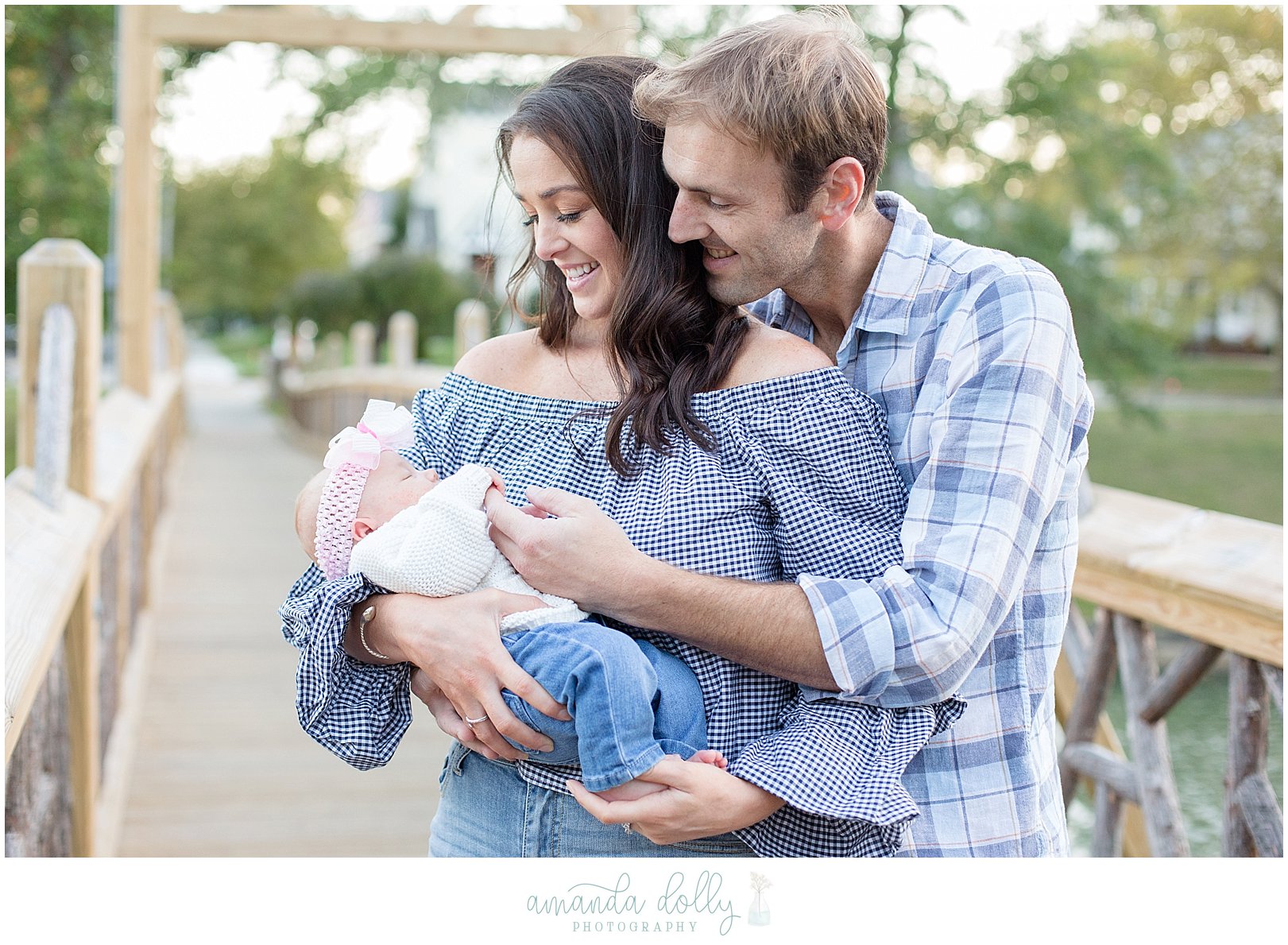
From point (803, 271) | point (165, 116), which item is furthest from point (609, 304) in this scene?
point (165, 116)

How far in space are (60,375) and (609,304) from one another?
4.74ft

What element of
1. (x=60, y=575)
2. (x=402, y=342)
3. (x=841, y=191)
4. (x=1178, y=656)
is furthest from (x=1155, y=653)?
(x=402, y=342)

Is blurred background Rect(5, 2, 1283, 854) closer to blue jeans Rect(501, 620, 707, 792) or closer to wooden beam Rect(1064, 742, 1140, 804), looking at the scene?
blue jeans Rect(501, 620, 707, 792)

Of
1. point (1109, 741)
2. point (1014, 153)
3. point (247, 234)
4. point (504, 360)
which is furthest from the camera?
point (247, 234)

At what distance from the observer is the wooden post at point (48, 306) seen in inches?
94.0

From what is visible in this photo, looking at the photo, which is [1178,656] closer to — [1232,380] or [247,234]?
[1232,380]

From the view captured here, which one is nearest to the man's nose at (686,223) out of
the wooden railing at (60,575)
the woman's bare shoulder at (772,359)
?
the woman's bare shoulder at (772,359)

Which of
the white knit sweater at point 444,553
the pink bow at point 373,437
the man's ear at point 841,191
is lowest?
the white knit sweater at point 444,553

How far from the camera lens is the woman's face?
1.34 meters

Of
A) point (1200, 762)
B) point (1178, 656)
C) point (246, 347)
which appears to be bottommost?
point (246, 347)

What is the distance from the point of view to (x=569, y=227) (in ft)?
4.46

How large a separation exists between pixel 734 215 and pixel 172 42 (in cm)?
482

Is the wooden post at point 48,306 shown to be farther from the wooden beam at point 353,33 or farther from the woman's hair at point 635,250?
the wooden beam at point 353,33
